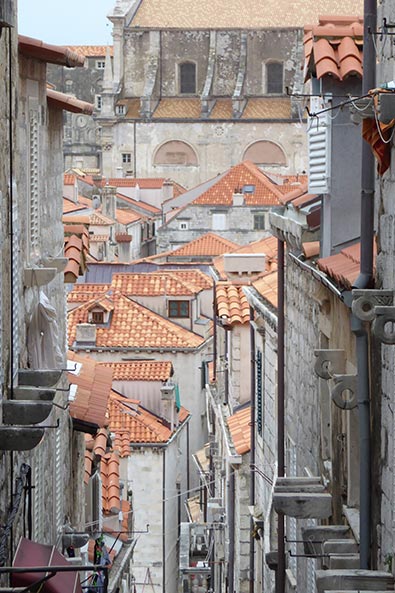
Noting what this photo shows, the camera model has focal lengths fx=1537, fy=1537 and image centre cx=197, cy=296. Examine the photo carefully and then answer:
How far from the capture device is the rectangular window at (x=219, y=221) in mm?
63281

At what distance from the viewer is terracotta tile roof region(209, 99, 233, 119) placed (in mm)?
85625

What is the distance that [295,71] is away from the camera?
86.6 meters

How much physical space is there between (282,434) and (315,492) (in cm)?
396

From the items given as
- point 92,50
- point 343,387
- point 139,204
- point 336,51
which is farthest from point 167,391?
point 92,50

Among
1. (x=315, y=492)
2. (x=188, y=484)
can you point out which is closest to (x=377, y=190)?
(x=315, y=492)

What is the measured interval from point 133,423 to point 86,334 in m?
7.14

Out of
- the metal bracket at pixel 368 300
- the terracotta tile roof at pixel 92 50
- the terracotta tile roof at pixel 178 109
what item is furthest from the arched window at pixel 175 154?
the metal bracket at pixel 368 300

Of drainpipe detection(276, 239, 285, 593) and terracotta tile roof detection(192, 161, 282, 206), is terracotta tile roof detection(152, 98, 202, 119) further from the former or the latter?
drainpipe detection(276, 239, 285, 593)

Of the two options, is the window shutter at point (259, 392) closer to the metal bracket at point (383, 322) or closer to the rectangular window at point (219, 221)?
the metal bracket at point (383, 322)

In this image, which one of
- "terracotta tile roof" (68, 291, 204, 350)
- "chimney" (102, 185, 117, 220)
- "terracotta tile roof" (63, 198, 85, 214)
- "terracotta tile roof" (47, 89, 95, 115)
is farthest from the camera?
"chimney" (102, 185, 117, 220)

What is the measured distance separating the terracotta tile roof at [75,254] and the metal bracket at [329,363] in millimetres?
4986

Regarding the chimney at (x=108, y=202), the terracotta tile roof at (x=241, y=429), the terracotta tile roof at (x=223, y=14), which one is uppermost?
the terracotta tile roof at (x=223, y=14)

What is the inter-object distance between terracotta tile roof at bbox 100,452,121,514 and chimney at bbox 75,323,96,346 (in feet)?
46.4

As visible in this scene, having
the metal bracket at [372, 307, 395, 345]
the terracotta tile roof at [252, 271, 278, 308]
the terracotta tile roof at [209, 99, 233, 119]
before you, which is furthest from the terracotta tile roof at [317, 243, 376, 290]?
the terracotta tile roof at [209, 99, 233, 119]
